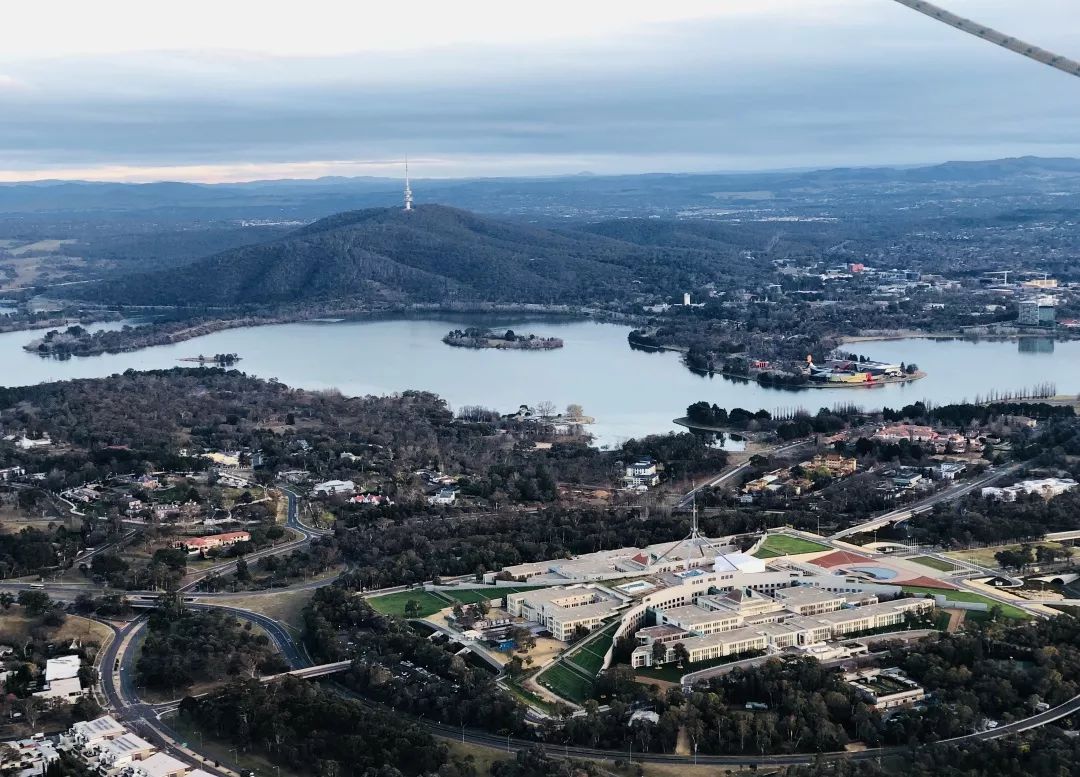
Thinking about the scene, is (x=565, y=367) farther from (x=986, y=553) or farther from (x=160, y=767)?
(x=160, y=767)

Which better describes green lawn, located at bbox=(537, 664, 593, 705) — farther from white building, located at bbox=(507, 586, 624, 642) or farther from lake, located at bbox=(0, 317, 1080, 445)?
lake, located at bbox=(0, 317, 1080, 445)

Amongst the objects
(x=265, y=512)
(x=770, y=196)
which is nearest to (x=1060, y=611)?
(x=265, y=512)

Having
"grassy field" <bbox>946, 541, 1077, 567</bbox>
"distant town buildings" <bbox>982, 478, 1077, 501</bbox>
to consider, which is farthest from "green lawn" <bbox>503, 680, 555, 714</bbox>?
"distant town buildings" <bbox>982, 478, 1077, 501</bbox>

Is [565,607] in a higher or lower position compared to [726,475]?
higher

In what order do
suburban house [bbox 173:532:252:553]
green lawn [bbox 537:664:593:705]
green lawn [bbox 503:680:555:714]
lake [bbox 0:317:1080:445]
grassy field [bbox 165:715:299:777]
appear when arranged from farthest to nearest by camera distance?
lake [bbox 0:317:1080:445]
suburban house [bbox 173:532:252:553]
green lawn [bbox 537:664:593:705]
green lawn [bbox 503:680:555:714]
grassy field [bbox 165:715:299:777]

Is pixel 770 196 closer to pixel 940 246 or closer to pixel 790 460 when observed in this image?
pixel 940 246

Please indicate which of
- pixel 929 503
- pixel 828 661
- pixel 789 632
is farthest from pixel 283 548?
pixel 929 503
